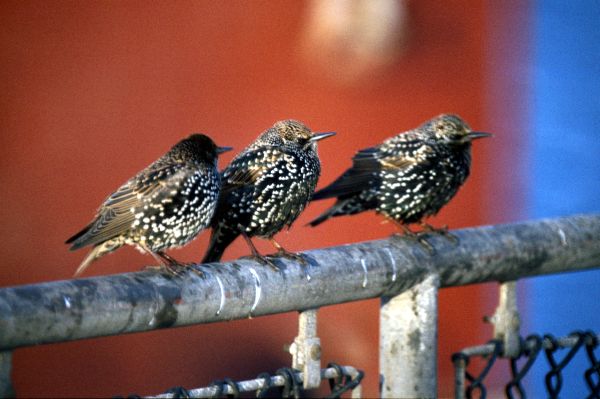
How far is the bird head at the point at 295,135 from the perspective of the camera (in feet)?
13.4

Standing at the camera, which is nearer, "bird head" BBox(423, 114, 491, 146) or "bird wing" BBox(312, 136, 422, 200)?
"bird wing" BBox(312, 136, 422, 200)

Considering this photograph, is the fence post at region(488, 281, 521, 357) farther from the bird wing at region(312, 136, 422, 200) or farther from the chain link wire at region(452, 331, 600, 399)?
the bird wing at region(312, 136, 422, 200)

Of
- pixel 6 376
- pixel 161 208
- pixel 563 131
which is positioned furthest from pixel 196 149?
pixel 563 131

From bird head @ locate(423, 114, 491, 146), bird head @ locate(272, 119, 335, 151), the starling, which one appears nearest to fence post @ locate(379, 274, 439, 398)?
the starling

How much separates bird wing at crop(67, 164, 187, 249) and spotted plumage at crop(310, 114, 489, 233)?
111cm

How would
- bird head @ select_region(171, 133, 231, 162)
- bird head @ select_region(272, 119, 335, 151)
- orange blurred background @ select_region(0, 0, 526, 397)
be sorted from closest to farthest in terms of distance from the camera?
bird head @ select_region(171, 133, 231, 162) < bird head @ select_region(272, 119, 335, 151) < orange blurred background @ select_region(0, 0, 526, 397)

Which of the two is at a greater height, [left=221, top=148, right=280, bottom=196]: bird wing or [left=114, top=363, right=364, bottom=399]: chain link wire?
[left=221, top=148, right=280, bottom=196]: bird wing

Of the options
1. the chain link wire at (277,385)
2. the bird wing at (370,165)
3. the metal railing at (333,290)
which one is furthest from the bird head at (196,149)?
the chain link wire at (277,385)

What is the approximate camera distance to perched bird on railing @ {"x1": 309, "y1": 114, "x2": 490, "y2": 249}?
4512mm

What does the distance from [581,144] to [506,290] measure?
3670mm

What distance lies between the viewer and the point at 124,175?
17.5 feet

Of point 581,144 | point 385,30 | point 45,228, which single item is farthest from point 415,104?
point 45,228

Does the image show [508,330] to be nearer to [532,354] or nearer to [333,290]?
[532,354]

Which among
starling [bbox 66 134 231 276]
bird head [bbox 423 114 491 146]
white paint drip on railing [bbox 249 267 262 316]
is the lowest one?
white paint drip on railing [bbox 249 267 262 316]
